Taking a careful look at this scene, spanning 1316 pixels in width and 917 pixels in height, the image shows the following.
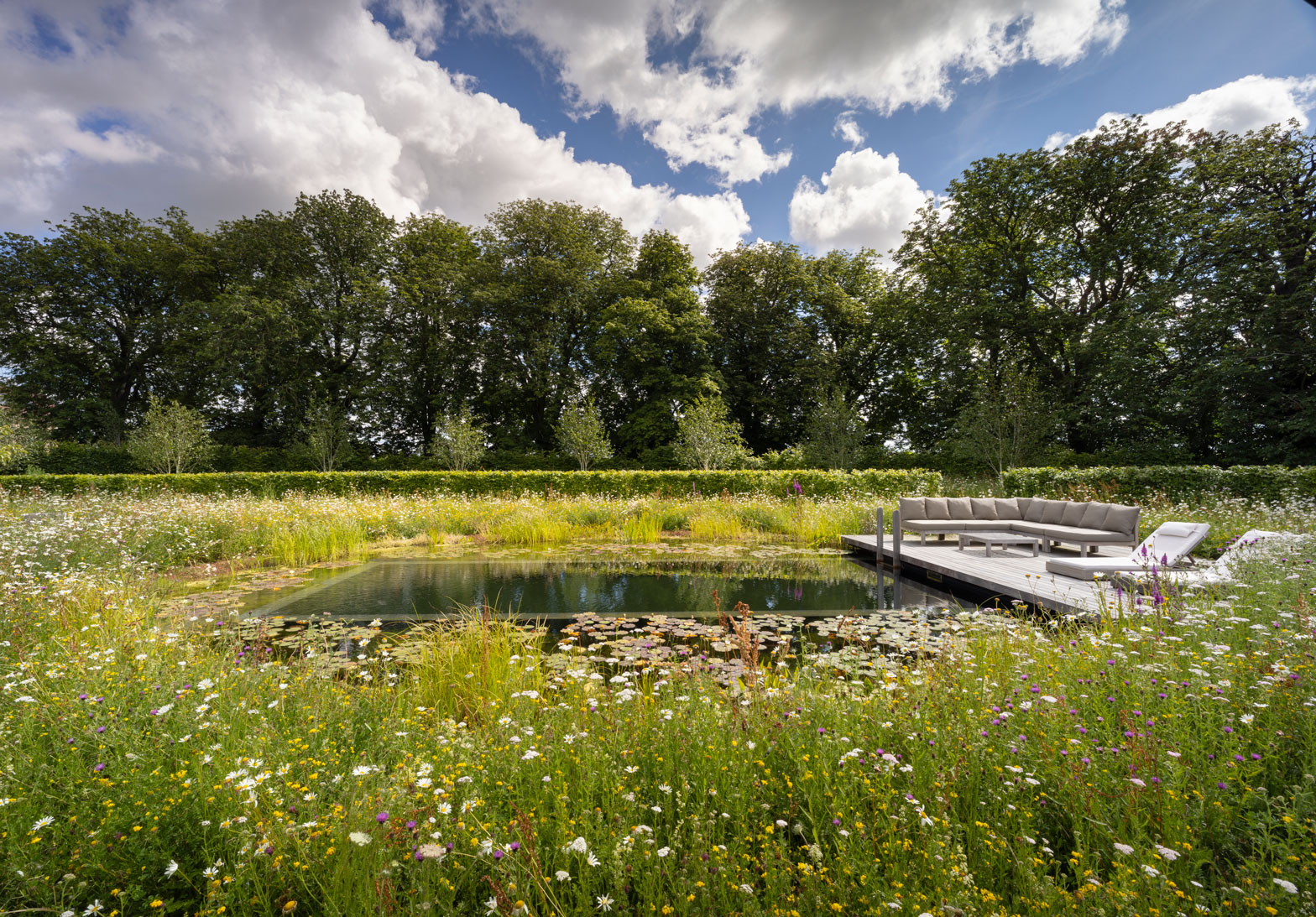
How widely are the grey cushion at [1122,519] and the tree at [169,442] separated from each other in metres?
26.5

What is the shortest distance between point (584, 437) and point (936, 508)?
44.2 ft

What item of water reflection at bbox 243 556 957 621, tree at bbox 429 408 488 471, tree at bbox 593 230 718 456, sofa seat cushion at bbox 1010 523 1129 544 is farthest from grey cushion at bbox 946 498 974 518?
tree at bbox 429 408 488 471

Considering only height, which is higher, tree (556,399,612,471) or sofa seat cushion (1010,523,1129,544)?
tree (556,399,612,471)

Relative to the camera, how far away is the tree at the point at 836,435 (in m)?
20.5

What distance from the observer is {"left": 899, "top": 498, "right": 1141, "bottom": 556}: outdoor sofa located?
8.04 m

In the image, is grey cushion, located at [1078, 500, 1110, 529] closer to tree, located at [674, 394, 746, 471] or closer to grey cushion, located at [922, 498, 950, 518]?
grey cushion, located at [922, 498, 950, 518]

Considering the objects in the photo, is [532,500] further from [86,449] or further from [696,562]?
[86,449]

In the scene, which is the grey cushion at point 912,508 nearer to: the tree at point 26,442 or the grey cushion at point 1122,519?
the grey cushion at point 1122,519

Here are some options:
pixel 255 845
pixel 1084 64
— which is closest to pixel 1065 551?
pixel 1084 64

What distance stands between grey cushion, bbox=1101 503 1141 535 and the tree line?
34.9ft

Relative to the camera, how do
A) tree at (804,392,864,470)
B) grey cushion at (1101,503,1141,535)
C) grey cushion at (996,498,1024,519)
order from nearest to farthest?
1. grey cushion at (1101,503,1141,535)
2. grey cushion at (996,498,1024,519)
3. tree at (804,392,864,470)

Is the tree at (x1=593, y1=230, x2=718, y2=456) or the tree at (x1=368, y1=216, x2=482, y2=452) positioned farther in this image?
the tree at (x1=368, y1=216, x2=482, y2=452)

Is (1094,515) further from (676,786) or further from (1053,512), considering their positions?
(676,786)

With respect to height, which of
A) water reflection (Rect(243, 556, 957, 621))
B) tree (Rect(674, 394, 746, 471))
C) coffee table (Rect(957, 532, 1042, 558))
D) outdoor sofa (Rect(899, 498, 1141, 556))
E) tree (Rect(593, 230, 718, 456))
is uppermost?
tree (Rect(593, 230, 718, 456))
